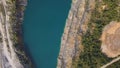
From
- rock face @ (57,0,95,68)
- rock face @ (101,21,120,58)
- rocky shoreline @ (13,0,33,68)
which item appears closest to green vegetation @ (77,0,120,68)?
rock face @ (101,21,120,58)

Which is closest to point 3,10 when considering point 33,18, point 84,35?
point 33,18

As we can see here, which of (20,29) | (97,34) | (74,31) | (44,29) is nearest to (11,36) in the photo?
(20,29)

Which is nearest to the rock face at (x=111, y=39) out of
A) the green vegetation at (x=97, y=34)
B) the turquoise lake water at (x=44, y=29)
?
the green vegetation at (x=97, y=34)

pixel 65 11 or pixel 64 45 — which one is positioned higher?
pixel 65 11

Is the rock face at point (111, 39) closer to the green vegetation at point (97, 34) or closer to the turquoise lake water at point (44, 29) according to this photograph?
the green vegetation at point (97, 34)

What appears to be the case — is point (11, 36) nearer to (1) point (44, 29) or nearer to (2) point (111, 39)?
(1) point (44, 29)

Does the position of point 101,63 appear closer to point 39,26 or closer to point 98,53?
point 98,53
